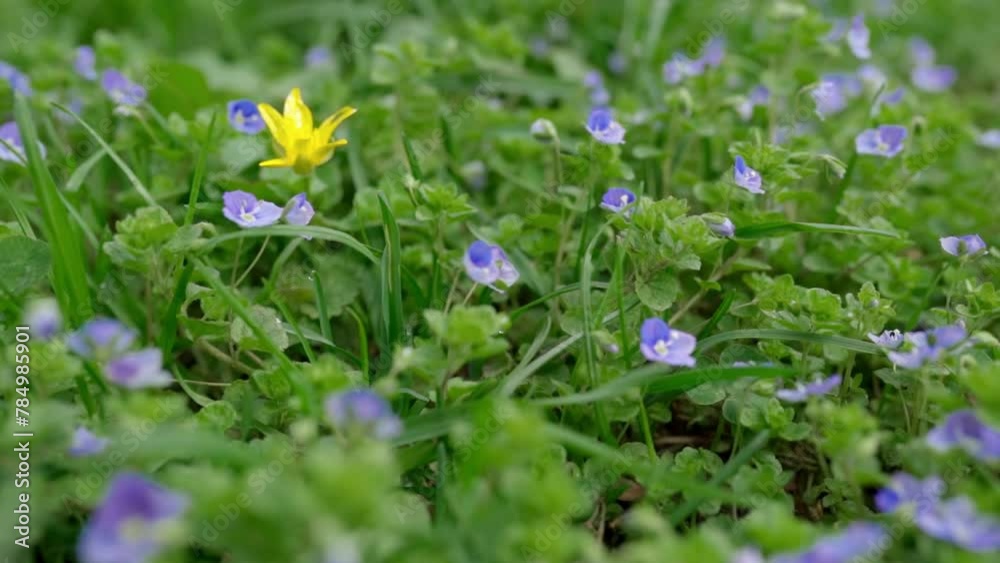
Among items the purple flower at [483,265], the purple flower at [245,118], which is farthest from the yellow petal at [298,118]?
the purple flower at [483,265]

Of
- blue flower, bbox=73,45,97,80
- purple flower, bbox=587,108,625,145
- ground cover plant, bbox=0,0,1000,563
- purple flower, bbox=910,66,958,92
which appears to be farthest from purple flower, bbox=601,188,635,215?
purple flower, bbox=910,66,958,92

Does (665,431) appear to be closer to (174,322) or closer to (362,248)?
(362,248)

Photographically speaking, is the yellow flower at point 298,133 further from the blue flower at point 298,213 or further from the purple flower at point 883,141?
the purple flower at point 883,141

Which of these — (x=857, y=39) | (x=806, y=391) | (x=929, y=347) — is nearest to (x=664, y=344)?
(x=806, y=391)

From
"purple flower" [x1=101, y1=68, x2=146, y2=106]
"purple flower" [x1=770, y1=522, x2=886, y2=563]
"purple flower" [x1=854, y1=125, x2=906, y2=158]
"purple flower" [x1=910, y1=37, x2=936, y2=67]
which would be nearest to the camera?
"purple flower" [x1=770, y1=522, x2=886, y2=563]

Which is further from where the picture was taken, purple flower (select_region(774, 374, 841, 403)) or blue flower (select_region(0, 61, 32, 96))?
blue flower (select_region(0, 61, 32, 96))

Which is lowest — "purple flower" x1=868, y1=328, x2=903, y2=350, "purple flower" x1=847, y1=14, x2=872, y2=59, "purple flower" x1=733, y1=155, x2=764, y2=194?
"purple flower" x1=868, y1=328, x2=903, y2=350

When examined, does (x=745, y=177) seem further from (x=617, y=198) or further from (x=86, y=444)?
(x=86, y=444)

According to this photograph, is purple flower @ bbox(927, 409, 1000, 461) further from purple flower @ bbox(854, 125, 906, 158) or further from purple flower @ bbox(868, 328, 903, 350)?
purple flower @ bbox(854, 125, 906, 158)
